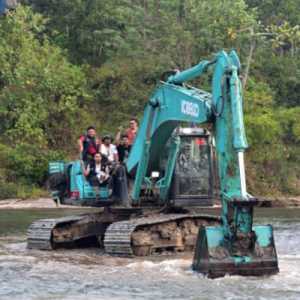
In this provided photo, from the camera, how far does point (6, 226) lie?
2494 centimetres

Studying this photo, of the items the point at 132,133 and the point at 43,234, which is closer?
the point at 43,234

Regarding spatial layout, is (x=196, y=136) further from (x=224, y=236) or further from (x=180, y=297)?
(x=180, y=297)

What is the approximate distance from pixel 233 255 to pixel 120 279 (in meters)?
1.84

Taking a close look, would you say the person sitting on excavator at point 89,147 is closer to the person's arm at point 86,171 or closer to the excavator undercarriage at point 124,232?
the person's arm at point 86,171

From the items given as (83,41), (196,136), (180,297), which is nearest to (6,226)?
(196,136)

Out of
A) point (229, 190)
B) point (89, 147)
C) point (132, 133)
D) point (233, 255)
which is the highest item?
point (132, 133)

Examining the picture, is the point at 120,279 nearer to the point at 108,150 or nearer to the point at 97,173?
the point at 97,173

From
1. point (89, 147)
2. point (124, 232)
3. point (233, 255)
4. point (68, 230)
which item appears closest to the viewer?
point (233, 255)

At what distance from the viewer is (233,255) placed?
13820 millimetres

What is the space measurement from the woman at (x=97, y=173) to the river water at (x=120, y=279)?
1444 mm

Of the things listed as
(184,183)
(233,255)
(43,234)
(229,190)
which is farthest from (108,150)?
(233,255)

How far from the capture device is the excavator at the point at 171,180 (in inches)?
567

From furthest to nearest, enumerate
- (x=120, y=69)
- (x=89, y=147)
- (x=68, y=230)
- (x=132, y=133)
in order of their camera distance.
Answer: (x=120, y=69), (x=132, y=133), (x=68, y=230), (x=89, y=147)

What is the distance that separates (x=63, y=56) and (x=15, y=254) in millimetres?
33114
